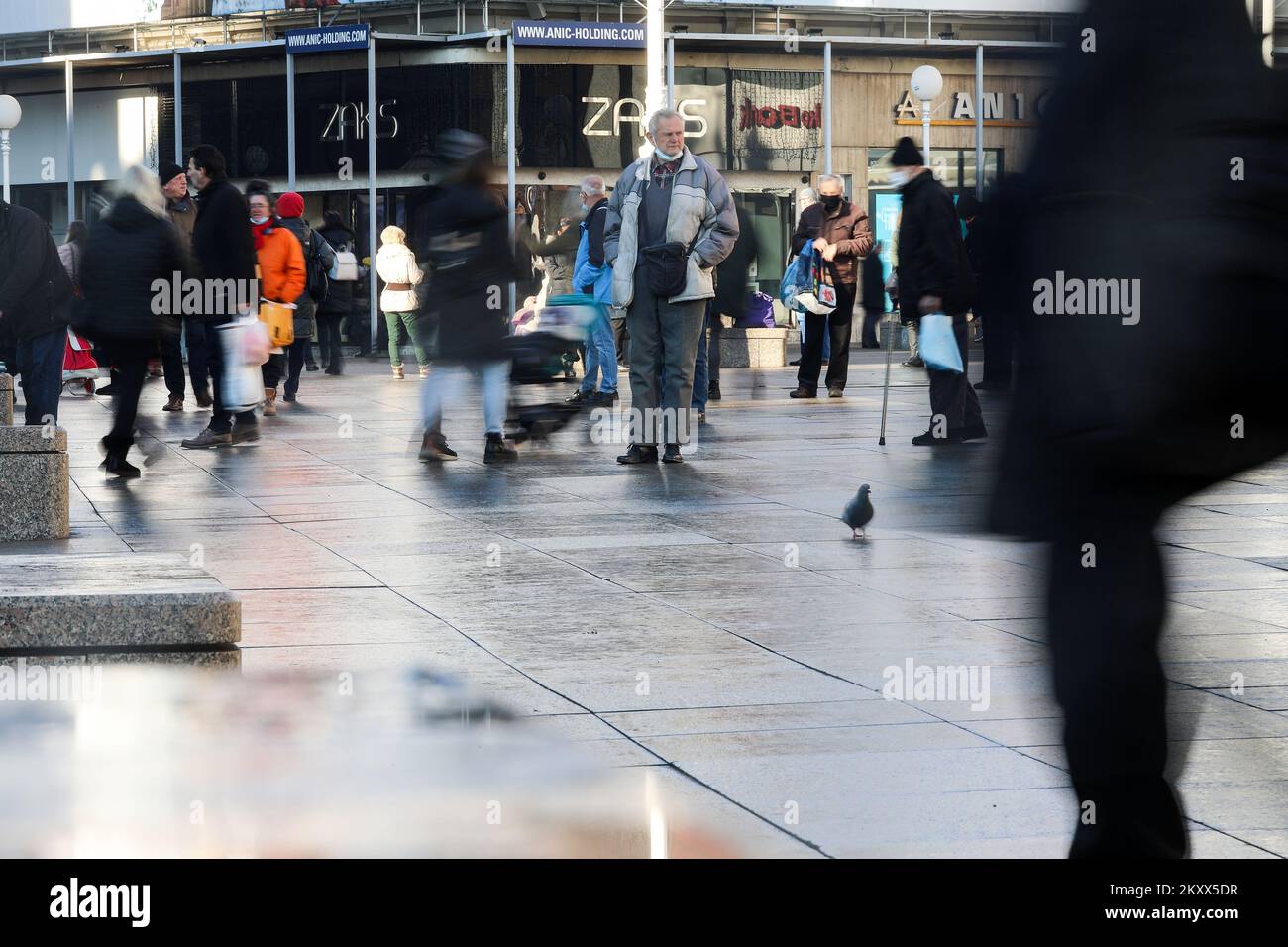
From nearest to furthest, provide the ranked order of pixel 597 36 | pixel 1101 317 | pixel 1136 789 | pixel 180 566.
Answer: pixel 1101 317 → pixel 1136 789 → pixel 180 566 → pixel 597 36

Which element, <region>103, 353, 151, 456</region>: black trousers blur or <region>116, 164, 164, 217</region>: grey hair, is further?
<region>116, 164, 164, 217</region>: grey hair

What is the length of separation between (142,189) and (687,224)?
336 centimetres

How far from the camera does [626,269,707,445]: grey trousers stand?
40.2 feet

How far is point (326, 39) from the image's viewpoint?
32.7 metres

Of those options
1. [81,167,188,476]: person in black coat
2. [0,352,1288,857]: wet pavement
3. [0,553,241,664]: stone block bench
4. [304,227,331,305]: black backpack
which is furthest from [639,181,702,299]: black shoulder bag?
[304,227,331,305]: black backpack

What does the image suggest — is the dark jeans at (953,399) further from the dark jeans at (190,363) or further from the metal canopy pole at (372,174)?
the metal canopy pole at (372,174)

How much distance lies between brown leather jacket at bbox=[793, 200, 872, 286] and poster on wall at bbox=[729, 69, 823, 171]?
15.8 metres

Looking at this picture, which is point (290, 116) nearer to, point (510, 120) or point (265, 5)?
point (265, 5)

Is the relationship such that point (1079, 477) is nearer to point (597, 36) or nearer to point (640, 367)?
point (640, 367)

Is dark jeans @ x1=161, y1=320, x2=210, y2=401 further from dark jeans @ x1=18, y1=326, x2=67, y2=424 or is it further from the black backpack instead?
dark jeans @ x1=18, y1=326, x2=67, y2=424

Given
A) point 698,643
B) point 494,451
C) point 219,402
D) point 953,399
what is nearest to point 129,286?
point 219,402

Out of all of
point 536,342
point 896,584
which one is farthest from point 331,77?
point 896,584

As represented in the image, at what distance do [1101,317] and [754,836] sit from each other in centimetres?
156
